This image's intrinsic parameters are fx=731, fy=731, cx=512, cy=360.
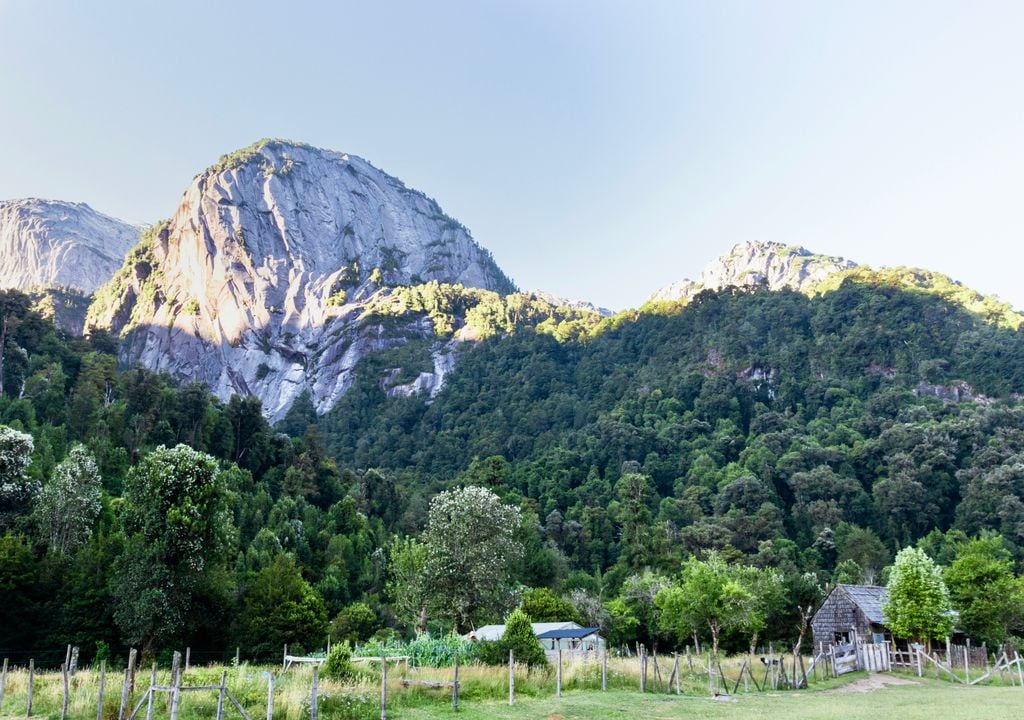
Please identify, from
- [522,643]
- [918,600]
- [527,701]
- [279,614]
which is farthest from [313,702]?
[918,600]

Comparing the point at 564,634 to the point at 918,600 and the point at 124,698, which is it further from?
the point at 124,698

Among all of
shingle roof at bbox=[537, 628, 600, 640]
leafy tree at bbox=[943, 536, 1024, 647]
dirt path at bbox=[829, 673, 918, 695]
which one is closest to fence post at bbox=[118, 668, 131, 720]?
dirt path at bbox=[829, 673, 918, 695]

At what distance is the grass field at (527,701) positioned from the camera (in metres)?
18.7

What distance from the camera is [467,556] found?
153 feet

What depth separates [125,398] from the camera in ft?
266

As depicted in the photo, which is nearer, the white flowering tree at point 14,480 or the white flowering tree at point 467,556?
the white flowering tree at point 467,556

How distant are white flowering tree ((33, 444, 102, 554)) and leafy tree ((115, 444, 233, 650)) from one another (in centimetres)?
1135


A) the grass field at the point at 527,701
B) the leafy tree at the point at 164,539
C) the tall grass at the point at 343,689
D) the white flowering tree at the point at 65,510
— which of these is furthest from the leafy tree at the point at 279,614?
the grass field at the point at 527,701

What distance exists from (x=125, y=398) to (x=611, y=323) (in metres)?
131

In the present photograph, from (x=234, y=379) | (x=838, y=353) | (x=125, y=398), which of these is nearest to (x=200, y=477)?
(x=125, y=398)

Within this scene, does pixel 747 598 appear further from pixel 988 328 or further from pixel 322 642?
pixel 988 328

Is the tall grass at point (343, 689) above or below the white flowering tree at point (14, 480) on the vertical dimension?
below

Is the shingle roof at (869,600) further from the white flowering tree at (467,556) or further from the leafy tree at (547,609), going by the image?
the white flowering tree at (467,556)

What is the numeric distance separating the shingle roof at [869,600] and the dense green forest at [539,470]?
6.16 meters
